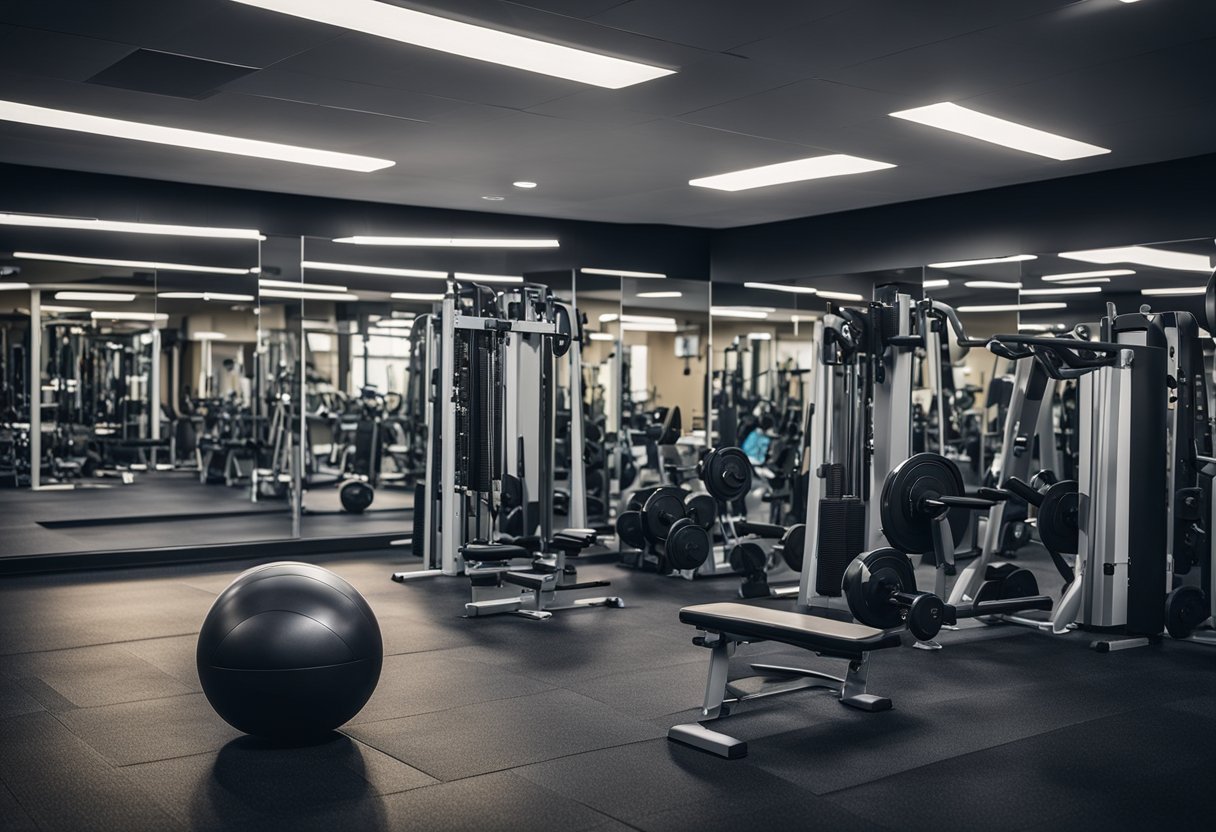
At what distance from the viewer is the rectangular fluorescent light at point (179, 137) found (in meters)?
5.11

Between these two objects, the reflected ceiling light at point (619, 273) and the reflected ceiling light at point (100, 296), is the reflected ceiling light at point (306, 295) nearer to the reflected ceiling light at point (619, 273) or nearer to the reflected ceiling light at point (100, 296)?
the reflected ceiling light at point (100, 296)

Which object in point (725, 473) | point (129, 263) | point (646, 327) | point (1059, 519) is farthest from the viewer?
point (646, 327)

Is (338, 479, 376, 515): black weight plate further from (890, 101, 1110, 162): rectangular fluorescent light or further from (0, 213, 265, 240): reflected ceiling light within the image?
(890, 101, 1110, 162): rectangular fluorescent light

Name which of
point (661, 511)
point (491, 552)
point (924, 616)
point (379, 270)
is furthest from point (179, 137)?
point (924, 616)

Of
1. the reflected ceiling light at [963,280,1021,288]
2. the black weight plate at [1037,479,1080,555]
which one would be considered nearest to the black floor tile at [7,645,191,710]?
the black weight plate at [1037,479,1080,555]

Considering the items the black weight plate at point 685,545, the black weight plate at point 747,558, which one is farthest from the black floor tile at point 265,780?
the black weight plate at point 747,558

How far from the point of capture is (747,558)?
19.6ft

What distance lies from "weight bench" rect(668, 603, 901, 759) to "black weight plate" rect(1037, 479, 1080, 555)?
1.78 metres

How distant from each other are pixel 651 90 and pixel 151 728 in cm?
310

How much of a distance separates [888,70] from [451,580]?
3705 millimetres

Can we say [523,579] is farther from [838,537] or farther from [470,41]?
[470,41]

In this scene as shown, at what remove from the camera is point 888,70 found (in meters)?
4.25

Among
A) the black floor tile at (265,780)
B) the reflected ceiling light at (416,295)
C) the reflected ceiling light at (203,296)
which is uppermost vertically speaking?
the reflected ceiling light at (416,295)

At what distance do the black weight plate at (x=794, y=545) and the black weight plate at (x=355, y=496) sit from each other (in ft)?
13.6
